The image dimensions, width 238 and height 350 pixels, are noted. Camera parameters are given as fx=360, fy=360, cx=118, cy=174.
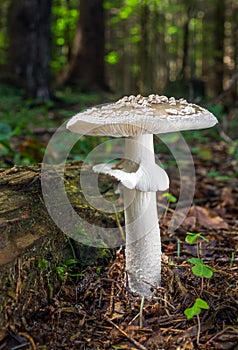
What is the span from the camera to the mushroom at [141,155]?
5.97 feet

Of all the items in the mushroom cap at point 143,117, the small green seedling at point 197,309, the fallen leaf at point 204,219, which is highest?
the mushroom cap at point 143,117

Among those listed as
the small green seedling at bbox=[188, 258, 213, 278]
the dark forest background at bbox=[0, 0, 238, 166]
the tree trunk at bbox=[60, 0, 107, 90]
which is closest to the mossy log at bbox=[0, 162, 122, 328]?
the small green seedling at bbox=[188, 258, 213, 278]

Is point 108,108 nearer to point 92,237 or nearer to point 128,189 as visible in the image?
point 128,189

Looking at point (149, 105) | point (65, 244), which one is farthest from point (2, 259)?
point (149, 105)

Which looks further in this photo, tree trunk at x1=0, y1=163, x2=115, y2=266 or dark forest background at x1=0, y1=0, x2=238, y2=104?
dark forest background at x1=0, y1=0, x2=238, y2=104

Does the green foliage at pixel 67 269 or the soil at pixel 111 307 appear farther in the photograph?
the green foliage at pixel 67 269

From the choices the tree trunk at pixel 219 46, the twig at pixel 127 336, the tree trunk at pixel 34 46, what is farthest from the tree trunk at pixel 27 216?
the tree trunk at pixel 219 46

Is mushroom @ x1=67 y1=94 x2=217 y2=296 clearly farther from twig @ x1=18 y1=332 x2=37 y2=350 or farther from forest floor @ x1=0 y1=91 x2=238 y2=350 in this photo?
twig @ x1=18 y1=332 x2=37 y2=350

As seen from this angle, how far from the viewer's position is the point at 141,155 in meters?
2.10

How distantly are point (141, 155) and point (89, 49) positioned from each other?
1310 cm

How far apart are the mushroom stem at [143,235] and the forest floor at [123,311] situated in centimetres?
7

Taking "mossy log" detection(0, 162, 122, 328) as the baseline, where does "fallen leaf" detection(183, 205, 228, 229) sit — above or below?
below

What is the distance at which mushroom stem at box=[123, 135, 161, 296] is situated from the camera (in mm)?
2125

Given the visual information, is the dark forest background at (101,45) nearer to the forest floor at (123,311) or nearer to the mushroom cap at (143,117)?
the mushroom cap at (143,117)
